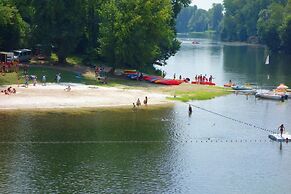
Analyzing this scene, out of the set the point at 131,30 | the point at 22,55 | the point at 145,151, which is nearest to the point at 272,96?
the point at 131,30

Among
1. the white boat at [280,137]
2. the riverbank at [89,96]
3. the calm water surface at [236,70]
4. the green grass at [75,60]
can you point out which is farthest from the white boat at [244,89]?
the white boat at [280,137]

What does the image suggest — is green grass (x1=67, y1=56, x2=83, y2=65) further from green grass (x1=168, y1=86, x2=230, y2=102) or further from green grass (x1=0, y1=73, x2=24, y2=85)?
green grass (x1=168, y1=86, x2=230, y2=102)

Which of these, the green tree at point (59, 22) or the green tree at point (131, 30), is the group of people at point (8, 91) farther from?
the green tree at point (131, 30)

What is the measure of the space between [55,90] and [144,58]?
24.8 metres

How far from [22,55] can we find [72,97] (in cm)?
2642

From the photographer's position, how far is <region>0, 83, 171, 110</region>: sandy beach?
3632 inches

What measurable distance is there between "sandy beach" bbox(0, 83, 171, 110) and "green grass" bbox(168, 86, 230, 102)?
10.9 ft

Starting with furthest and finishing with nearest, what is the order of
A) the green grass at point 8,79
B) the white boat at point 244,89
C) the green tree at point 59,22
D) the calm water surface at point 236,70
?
the calm water surface at point 236,70, the white boat at point 244,89, the green tree at point 59,22, the green grass at point 8,79

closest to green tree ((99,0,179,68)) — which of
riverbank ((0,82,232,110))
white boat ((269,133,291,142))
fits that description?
riverbank ((0,82,232,110))

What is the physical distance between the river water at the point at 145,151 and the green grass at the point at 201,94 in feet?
18.4

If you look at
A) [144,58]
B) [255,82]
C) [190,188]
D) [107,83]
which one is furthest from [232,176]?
[255,82]

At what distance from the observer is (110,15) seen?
117500mm

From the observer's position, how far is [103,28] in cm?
11794

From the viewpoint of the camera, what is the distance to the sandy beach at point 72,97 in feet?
303
